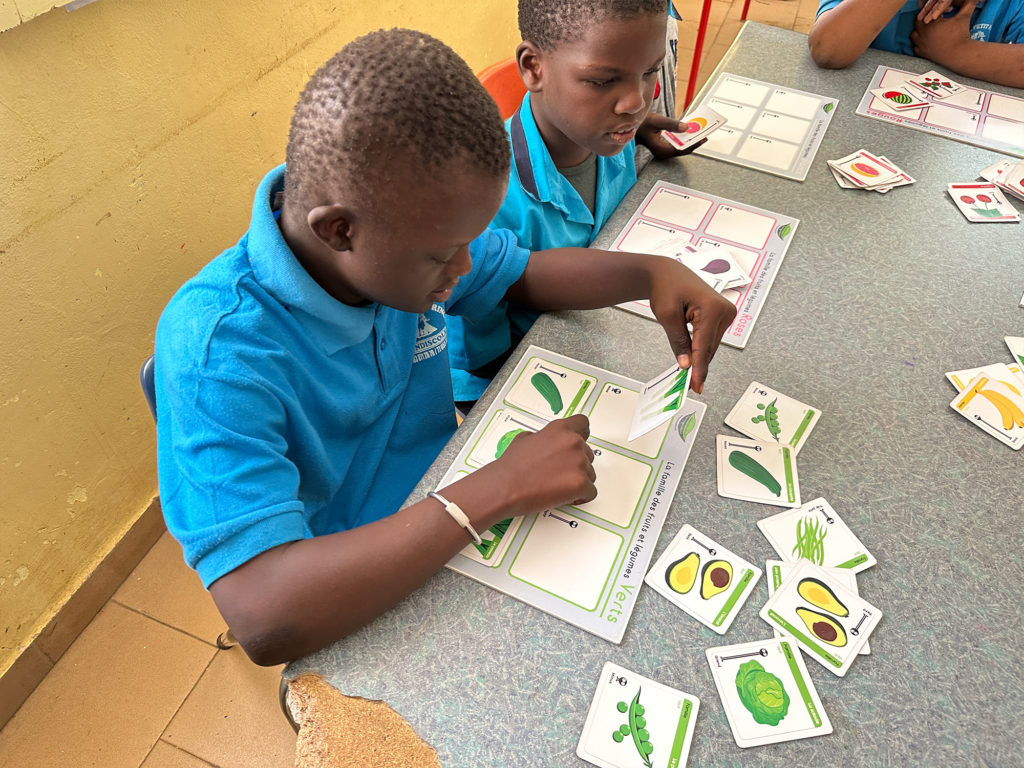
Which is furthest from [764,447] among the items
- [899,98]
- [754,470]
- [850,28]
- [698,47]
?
[698,47]

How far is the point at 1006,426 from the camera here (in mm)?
891

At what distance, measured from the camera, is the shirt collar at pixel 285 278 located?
727mm

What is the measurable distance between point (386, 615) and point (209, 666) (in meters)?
1.08

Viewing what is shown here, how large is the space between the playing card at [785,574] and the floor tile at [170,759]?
124 cm

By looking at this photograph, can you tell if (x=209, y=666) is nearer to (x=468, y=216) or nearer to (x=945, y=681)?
(x=468, y=216)

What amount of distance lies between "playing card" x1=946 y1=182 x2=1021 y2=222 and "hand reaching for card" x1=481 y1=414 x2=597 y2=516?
924 millimetres

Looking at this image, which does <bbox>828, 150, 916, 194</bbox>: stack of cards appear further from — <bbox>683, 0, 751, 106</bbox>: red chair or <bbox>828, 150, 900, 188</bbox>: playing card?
<bbox>683, 0, 751, 106</bbox>: red chair

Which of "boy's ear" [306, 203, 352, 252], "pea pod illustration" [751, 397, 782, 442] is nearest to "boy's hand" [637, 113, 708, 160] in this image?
"pea pod illustration" [751, 397, 782, 442]

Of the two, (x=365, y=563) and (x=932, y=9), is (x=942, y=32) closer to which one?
(x=932, y=9)

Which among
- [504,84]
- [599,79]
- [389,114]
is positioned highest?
[389,114]

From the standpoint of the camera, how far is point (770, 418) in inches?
35.5

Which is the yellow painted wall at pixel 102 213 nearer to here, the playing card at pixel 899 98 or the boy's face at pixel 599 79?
the boy's face at pixel 599 79

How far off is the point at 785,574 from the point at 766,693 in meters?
0.13

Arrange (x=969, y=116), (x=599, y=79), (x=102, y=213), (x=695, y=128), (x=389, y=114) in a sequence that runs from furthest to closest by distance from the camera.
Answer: (x=969, y=116) < (x=695, y=128) < (x=102, y=213) < (x=599, y=79) < (x=389, y=114)
